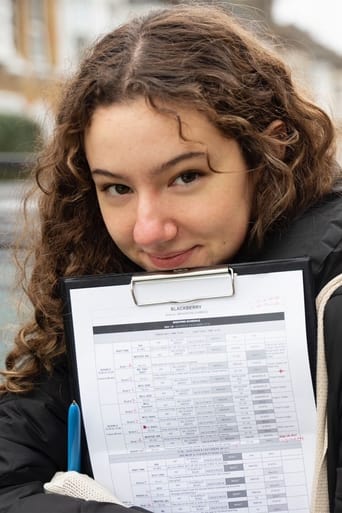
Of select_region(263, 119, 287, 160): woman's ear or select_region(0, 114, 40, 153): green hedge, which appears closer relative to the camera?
select_region(263, 119, 287, 160): woman's ear

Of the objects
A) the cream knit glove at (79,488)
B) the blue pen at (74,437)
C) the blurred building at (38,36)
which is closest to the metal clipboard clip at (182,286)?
the blue pen at (74,437)

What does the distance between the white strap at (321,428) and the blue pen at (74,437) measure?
0.49 m

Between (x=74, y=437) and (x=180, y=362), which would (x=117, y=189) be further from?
(x=74, y=437)

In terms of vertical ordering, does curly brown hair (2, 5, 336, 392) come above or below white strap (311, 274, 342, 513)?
above

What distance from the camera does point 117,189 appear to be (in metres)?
1.75

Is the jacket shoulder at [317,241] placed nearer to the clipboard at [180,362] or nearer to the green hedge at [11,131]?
the clipboard at [180,362]

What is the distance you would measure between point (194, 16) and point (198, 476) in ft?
3.27

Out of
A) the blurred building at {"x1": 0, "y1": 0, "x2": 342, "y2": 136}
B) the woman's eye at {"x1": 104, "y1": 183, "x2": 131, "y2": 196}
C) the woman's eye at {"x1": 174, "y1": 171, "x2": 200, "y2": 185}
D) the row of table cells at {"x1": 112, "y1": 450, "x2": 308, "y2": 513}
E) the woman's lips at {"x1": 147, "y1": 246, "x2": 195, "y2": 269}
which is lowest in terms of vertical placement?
the row of table cells at {"x1": 112, "y1": 450, "x2": 308, "y2": 513}

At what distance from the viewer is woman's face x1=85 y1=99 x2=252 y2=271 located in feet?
5.31

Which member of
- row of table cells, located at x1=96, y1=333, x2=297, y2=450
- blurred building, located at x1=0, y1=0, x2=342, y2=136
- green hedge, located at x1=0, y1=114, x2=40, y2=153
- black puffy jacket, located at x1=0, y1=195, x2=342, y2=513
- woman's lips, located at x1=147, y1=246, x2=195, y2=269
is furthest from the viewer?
blurred building, located at x1=0, y1=0, x2=342, y2=136

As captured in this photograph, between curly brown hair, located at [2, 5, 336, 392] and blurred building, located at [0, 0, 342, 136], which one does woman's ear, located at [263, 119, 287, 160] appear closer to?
curly brown hair, located at [2, 5, 336, 392]

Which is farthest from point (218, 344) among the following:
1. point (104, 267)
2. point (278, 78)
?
point (278, 78)

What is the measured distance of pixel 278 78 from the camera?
1.85 m

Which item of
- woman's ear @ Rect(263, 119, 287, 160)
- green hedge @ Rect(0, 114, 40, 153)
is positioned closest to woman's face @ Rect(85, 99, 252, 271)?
woman's ear @ Rect(263, 119, 287, 160)
